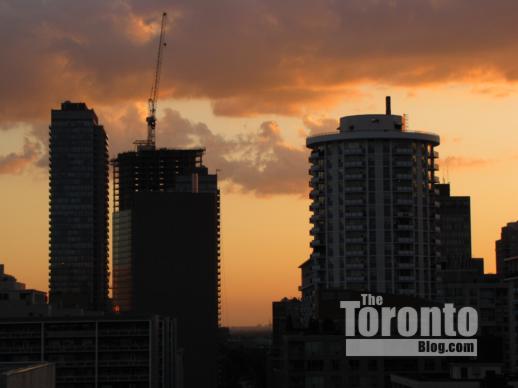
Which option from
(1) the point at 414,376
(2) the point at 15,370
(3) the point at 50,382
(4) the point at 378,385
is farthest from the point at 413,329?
(2) the point at 15,370

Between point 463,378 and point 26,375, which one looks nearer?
point 26,375

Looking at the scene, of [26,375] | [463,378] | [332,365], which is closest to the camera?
[26,375]

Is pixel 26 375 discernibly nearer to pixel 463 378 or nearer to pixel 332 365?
pixel 463 378

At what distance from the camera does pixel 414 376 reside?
17138 cm

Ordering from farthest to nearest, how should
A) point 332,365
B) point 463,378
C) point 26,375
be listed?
1. point 332,365
2. point 463,378
3. point 26,375

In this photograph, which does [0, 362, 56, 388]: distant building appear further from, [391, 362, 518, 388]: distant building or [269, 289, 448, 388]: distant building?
[269, 289, 448, 388]: distant building

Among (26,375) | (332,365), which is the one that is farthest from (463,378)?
(26,375)

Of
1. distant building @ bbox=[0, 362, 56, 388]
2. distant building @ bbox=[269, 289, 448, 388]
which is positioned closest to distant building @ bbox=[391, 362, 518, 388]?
distant building @ bbox=[269, 289, 448, 388]

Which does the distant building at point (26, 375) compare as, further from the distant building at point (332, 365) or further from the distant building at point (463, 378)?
the distant building at point (332, 365)

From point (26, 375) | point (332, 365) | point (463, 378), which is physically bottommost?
point (463, 378)

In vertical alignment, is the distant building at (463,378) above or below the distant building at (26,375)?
below

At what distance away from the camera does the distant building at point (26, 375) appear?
336 feet

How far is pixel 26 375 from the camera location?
11106cm

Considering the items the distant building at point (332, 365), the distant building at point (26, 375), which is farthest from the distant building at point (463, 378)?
the distant building at point (26, 375)
